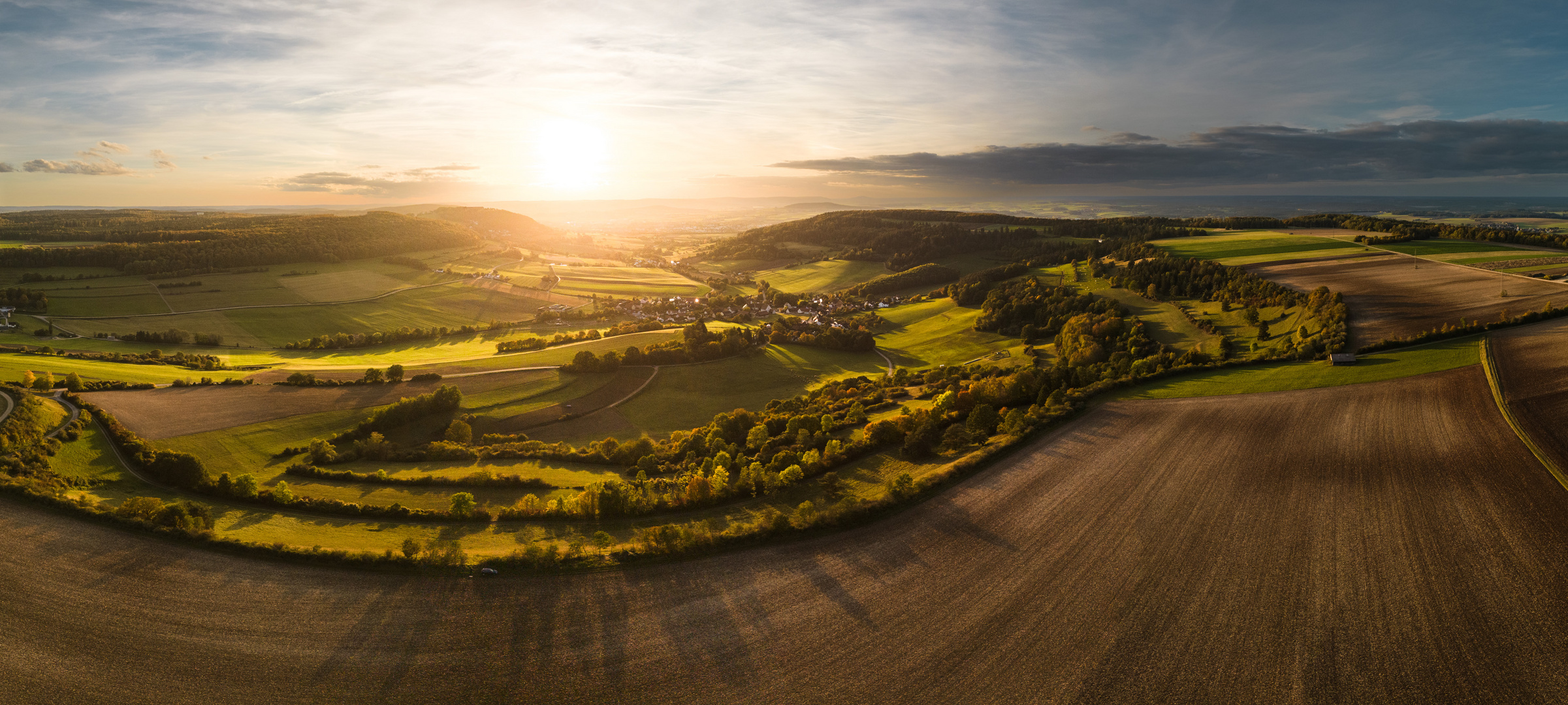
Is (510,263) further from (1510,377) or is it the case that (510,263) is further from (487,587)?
(1510,377)

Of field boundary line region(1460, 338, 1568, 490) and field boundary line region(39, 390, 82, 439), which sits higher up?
field boundary line region(1460, 338, 1568, 490)

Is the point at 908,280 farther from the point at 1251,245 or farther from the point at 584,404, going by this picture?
the point at 584,404

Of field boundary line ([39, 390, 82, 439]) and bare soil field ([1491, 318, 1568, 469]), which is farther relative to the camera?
field boundary line ([39, 390, 82, 439])

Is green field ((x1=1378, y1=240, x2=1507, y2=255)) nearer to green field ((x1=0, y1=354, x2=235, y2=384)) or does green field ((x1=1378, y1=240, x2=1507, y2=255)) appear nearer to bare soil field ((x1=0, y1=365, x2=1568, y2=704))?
bare soil field ((x1=0, y1=365, x2=1568, y2=704))

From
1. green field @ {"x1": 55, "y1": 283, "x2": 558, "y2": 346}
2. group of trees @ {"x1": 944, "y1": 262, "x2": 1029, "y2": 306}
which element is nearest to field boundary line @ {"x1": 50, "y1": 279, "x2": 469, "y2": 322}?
green field @ {"x1": 55, "y1": 283, "x2": 558, "y2": 346}

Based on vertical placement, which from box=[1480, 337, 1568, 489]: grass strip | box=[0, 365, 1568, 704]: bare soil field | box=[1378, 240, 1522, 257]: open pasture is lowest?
box=[0, 365, 1568, 704]: bare soil field

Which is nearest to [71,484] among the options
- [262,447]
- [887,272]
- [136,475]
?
[136,475]

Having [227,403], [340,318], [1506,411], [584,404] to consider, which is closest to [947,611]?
[1506,411]

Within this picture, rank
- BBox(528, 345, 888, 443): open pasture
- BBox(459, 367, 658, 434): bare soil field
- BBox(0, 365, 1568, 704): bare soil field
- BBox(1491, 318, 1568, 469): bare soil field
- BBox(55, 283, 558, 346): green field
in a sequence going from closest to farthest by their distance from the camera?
BBox(0, 365, 1568, 704): bare soil field → BBox(1491, 318, 1568, 469): bare soil field → BBox(459, 367, 658, 434): bare soil field → BBox(528, 345, 888, 443): open pasture → BBox(55, 283, 558, 346): green field
